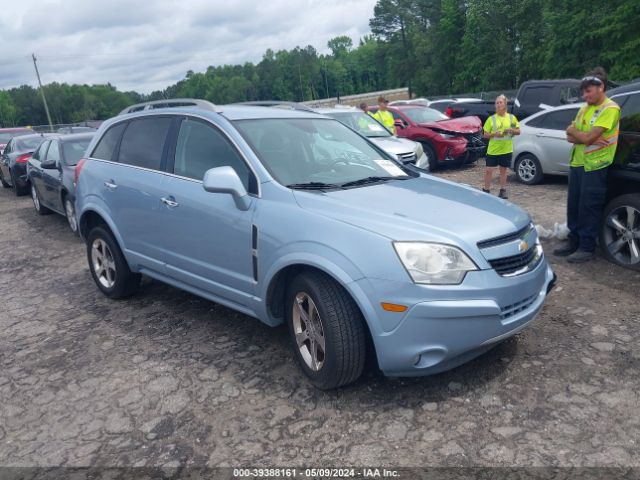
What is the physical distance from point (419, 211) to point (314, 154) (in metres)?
1.15

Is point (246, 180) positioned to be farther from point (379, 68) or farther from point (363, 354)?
point (379, 68)

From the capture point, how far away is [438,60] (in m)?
59.1

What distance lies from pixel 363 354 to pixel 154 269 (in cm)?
230

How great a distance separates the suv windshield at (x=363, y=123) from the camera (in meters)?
10.7

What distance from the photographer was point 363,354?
3213 mm

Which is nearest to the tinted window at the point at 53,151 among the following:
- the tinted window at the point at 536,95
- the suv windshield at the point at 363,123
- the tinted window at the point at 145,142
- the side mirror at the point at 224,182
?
the suv windshield at the point at 363,123

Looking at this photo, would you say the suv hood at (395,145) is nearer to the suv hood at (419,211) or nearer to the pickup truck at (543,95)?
the pickup truck at (543,95)

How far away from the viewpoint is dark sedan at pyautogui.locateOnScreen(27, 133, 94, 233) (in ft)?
28.3

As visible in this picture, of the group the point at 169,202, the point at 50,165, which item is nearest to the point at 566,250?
the point at 169,202

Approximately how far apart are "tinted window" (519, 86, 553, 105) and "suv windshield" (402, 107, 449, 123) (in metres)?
2.38

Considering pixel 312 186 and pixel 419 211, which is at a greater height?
pixel 312 186

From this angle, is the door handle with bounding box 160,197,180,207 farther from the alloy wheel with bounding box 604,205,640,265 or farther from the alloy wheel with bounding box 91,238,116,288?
the alloy wheel with bounding box 604,205,640,265

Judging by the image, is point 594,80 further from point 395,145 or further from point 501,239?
point 395,145

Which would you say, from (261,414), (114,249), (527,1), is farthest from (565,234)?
(527,1)
